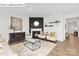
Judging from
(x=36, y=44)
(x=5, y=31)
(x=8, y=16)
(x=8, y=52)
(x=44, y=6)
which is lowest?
(x=8, y=52)

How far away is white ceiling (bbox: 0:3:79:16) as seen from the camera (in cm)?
164

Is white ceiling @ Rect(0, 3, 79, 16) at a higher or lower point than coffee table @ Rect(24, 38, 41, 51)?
higher

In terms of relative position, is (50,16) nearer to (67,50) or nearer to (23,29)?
(23,29)

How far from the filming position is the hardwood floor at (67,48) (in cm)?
167

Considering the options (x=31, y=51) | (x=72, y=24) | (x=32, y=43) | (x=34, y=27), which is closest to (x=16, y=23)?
(x=34, y=27)

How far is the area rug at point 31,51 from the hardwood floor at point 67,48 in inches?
3.0

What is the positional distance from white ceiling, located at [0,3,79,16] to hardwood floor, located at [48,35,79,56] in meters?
0.48

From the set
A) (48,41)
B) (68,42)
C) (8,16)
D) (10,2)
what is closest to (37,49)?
(48,41)

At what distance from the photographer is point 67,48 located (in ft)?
5.53

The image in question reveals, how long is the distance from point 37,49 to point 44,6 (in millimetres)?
760

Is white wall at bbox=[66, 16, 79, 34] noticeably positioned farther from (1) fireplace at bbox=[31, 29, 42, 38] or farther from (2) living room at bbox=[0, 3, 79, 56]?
(1) fireplace at bbox=[31, 29, 42, 38]

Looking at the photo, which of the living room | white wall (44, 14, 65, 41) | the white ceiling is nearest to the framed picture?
the living room

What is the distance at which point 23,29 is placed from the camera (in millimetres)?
1752

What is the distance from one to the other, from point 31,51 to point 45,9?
0.77 m
